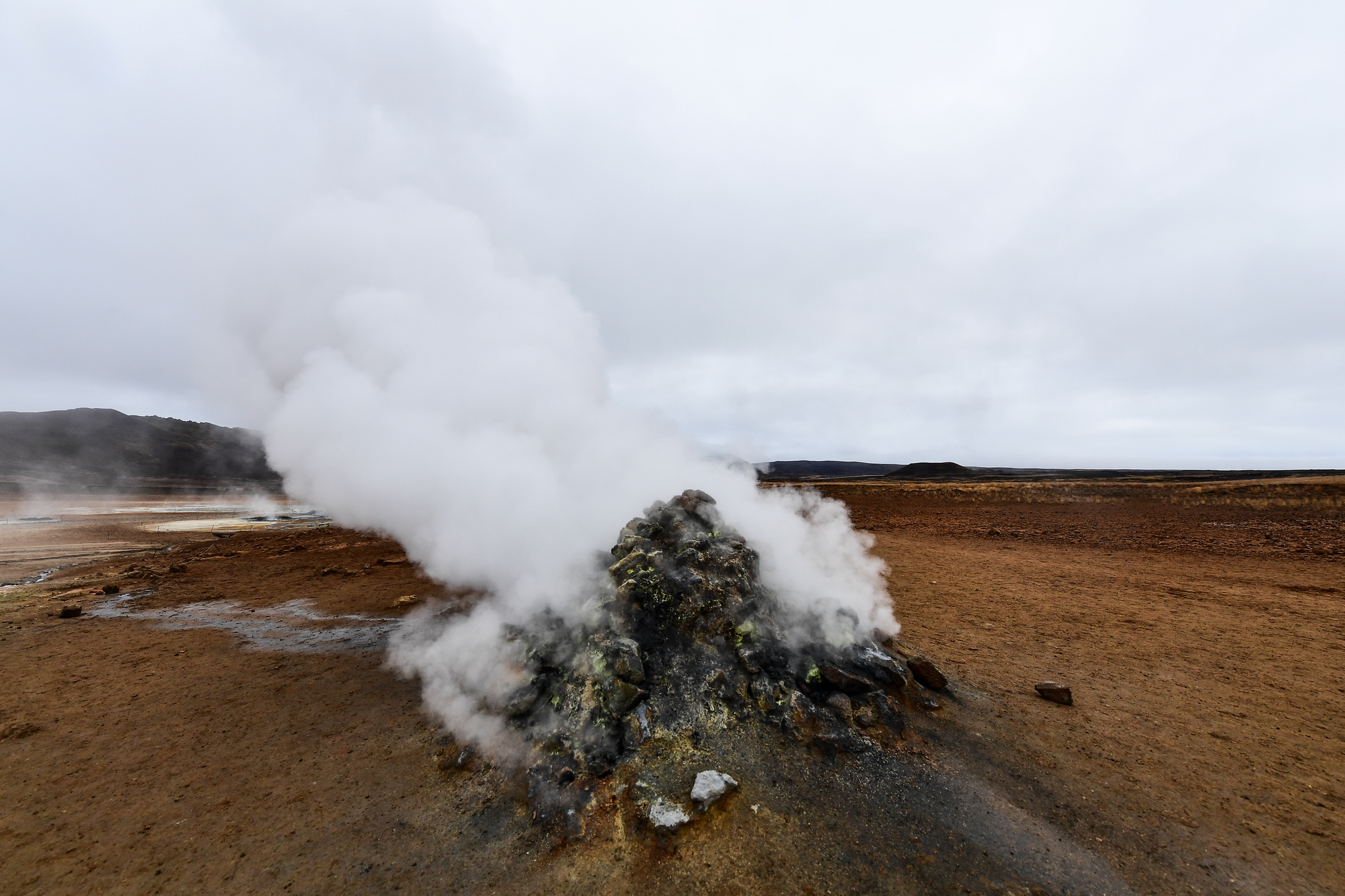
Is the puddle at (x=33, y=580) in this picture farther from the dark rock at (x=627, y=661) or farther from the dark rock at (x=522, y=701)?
the dark rock at (x=627, y=661)

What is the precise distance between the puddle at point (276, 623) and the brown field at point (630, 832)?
102 mm

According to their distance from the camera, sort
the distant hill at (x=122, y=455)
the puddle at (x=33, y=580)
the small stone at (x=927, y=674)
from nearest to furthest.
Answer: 1. the small stone at (x=927, y=674)
2. the puddle at (x=33, y=580)
3. the distant hill at (x=122, y=455)

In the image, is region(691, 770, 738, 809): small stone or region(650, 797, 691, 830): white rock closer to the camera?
region(650, 797, 691, 830): white rock

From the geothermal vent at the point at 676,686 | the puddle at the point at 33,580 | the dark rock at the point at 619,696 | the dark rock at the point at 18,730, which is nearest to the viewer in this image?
the geothermal vent at the point at 676,686

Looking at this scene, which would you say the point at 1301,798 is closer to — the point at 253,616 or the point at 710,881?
the point at 710,881

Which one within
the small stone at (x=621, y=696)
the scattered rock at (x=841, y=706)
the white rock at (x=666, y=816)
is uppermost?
the small stone at (x=621, y=696)

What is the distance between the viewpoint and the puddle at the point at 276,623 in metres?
9.91

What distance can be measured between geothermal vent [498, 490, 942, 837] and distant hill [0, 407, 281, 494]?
71.1 meters

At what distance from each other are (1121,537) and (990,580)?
11338 millimetres

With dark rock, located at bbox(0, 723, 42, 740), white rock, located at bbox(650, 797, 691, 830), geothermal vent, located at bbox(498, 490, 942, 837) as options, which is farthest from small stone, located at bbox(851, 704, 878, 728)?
dark rock, located at bbox(0, 723, 42, 740)

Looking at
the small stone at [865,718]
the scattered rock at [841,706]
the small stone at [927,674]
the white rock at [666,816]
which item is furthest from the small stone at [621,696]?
the small stone at [927,674]

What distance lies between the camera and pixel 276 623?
11211 millimetres

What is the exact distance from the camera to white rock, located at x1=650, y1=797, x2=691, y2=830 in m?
4.58

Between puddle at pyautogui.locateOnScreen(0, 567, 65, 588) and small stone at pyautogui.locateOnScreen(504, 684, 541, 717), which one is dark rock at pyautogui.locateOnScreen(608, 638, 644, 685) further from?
puddle at pyautogui.locateOnScreen(0, 567, 65, 588)
